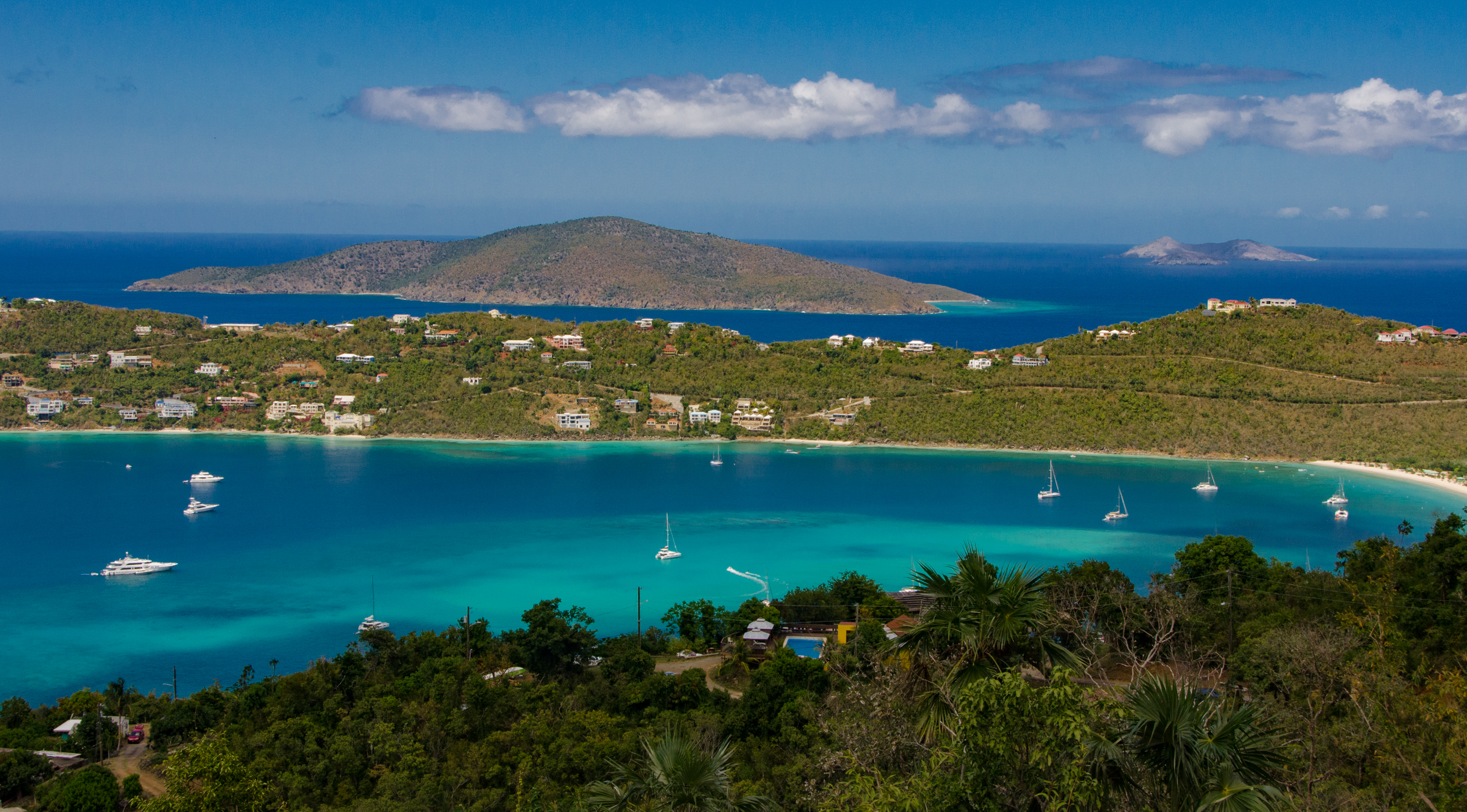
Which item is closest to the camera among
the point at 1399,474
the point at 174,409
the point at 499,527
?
the point at 499,527

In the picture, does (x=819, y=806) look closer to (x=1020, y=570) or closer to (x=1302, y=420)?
(x=1020, y=570)

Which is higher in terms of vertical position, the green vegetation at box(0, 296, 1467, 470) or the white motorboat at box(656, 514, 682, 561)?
the green vegetation at box(0, 296, 1467, 470)

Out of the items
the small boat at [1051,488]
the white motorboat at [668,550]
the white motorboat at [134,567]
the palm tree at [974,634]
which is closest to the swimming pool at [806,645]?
the white motorboat at [668,550]

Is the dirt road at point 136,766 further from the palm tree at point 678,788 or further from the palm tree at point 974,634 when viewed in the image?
the palm tree at point 974,634

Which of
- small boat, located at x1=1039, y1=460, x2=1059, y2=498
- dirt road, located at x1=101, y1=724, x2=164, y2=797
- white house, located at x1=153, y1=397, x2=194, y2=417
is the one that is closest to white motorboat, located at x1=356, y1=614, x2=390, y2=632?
dirt road, located at x1=101, y1=724, x2=164, y2=797

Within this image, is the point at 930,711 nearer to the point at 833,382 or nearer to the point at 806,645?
the point at 806,645

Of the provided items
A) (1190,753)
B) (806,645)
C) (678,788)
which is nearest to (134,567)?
(806,645)

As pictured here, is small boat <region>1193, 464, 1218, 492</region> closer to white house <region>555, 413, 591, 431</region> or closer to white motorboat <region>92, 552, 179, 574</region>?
white house <region>555, 413, 591, 431</region>
